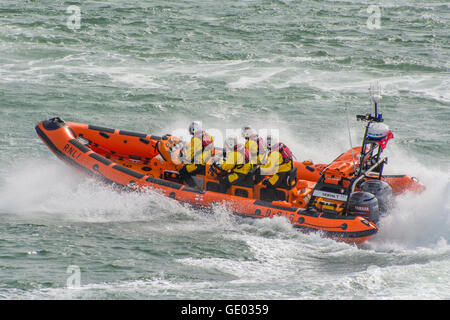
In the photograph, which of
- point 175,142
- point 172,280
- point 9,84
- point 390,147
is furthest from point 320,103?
point 172,280

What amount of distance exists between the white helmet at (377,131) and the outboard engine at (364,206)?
2.74 ft

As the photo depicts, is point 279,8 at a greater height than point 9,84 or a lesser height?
greater

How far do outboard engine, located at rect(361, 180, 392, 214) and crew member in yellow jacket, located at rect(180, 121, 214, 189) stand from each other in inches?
94.6

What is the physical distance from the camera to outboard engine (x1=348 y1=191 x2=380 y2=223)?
8.59 meters

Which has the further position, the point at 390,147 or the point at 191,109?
the point at 191,109

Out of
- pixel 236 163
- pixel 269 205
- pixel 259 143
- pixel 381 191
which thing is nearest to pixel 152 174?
pixel 236 163

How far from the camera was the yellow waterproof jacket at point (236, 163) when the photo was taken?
30.0ft

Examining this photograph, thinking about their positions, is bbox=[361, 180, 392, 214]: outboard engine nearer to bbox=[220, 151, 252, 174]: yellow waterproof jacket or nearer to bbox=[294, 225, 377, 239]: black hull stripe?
bbox=[294, 225, 377, 239]: black hull stripe

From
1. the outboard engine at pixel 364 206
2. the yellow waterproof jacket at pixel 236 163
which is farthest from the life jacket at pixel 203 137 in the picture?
the outboard engine at pixel 364 206

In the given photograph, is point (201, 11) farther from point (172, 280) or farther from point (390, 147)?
point (172, 280)

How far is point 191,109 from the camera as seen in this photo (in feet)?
50.0

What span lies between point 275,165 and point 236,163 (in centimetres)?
58

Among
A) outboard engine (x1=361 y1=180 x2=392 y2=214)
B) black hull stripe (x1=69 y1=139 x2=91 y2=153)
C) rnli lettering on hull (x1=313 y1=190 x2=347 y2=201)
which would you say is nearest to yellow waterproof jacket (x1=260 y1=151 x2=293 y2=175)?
rnli lettering on hull (x1=313 y1=190 x2=347 y2=201)
